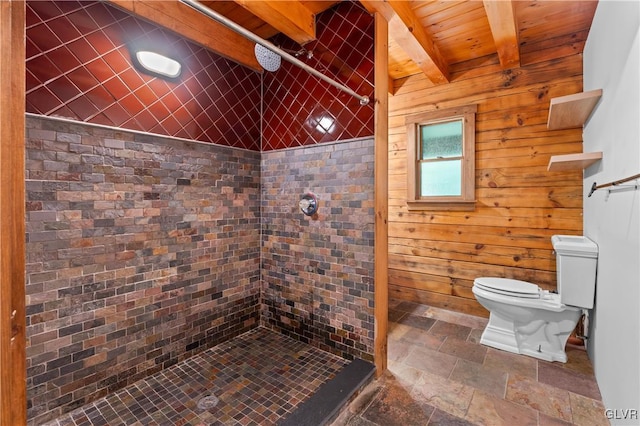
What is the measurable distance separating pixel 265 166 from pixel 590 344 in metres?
2.83

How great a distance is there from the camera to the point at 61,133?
147 cm

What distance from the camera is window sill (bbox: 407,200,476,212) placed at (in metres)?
2.83

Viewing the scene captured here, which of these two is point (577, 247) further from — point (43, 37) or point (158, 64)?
point (43, 37)

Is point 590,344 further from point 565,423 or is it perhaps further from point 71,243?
point 71,243

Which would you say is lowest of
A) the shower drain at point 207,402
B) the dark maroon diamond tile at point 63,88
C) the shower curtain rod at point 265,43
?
the shower drain at point 207,402

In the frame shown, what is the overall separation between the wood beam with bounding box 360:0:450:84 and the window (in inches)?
16.9

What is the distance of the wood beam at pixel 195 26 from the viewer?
1727 millimetres

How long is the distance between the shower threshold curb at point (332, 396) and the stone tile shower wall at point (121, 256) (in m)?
1.01

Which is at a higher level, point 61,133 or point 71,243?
point 61,133

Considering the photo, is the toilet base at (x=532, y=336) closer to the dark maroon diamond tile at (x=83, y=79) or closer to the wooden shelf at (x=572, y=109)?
the wooden shelf at (x=572, y=109)

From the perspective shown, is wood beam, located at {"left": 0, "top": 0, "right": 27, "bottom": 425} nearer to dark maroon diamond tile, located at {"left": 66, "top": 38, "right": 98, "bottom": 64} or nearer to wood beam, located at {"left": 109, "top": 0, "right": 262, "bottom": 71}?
dark maroon diamond tile, located at {"left": 66, "top": 38, "right": 98, "bottom": 64}

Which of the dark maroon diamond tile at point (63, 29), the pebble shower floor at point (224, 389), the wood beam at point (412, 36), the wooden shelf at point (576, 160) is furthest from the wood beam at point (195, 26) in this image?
the wooden shelf at point (576, 160)

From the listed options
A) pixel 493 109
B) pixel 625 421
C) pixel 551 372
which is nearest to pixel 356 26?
pixel 493 109

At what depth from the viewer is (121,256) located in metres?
1.70
